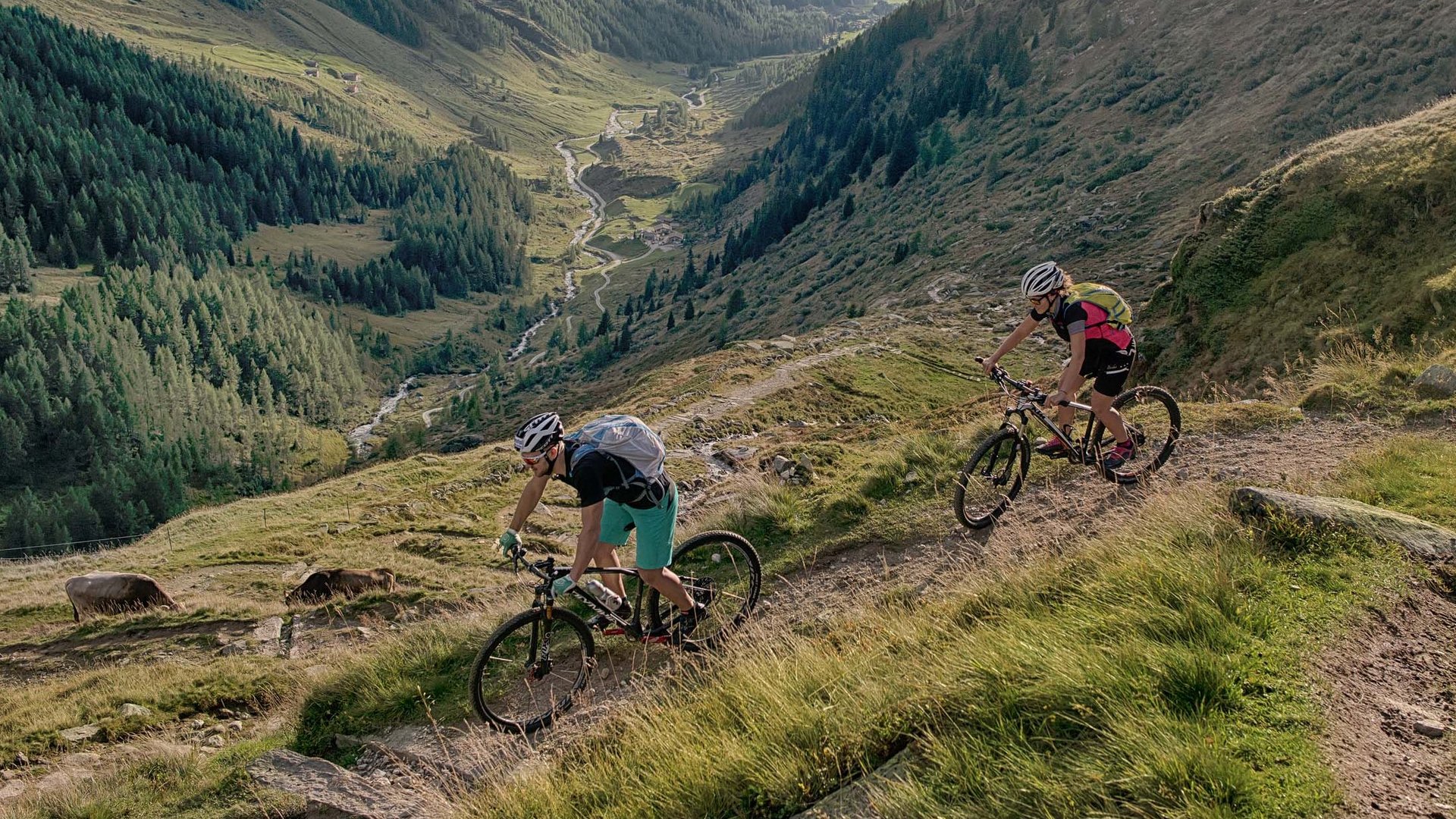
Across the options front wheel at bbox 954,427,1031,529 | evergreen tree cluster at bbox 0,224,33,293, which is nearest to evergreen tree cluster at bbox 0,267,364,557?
evergreen tree cluster at bbox 0,224,33,293

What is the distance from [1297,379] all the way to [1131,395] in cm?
647

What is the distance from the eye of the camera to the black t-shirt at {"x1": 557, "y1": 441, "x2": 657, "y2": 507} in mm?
7844

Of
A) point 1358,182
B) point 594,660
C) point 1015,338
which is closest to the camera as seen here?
point 594,660

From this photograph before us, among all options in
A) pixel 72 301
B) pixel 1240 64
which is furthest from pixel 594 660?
pixel 72 301

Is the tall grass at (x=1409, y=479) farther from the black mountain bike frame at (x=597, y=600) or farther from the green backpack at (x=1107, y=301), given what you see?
the black mountain bike frame at (x=597, y=600)

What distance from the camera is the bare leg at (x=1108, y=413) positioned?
439 inches

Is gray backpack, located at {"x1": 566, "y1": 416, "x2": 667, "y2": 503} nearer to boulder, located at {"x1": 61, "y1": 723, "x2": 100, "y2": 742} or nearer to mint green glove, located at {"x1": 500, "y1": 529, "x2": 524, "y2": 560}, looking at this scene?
mint green glove, located at {"x1": 500, "y1": 529, "x2": 524, "y2": 560}

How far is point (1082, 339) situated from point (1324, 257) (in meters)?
14.8

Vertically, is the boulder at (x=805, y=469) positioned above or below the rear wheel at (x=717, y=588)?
below

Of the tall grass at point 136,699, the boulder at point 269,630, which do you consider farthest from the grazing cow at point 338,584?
the tall grass at point 136,699

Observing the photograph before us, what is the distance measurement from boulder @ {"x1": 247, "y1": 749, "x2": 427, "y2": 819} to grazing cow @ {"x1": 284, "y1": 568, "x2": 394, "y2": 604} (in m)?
11.6

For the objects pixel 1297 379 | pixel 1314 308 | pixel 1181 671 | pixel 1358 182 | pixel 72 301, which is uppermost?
Result: pixel 1358 182

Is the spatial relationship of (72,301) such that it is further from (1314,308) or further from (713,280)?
(1314,308)

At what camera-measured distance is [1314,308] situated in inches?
747
